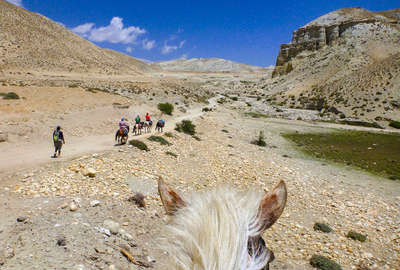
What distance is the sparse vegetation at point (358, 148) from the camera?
1678 cm

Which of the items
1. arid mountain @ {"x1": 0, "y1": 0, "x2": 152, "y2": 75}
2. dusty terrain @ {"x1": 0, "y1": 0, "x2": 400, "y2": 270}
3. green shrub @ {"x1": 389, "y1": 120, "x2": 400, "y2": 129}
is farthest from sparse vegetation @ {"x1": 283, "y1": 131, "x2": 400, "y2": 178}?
arid mountain @ {"x1": 0, "y1": 0, "x2": 152, "y2": 75}

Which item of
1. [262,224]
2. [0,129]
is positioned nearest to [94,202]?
[262,224]

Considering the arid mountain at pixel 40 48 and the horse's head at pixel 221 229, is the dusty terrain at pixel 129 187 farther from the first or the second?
the arid mountain at pixel 40 48

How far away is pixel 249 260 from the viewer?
147 cm

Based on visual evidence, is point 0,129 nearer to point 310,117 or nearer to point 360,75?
point 310,117

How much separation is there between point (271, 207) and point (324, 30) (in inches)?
3250

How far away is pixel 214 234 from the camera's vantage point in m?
1.34

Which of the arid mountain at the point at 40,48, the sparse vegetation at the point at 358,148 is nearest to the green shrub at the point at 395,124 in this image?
the sparse vegetation at the point at 358,148

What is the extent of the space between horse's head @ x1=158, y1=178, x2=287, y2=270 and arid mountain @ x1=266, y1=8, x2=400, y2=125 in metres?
40.8

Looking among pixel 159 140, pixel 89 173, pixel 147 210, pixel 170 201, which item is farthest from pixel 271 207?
pixel 159 140

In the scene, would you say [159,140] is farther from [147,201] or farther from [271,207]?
[271,207]

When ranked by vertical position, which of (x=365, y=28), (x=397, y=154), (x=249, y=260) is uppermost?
(x=365, y=28)

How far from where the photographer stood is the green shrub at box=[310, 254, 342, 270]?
6.33 metres

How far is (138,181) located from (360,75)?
52.6 metres
